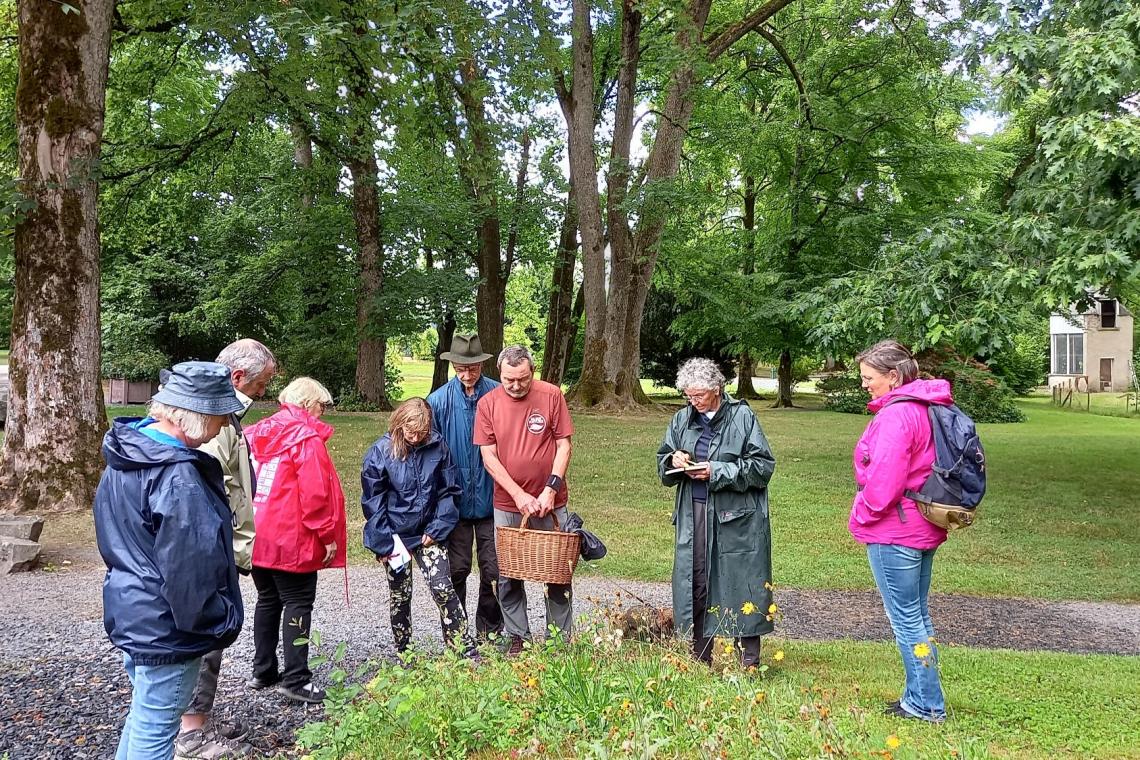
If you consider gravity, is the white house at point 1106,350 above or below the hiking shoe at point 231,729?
above

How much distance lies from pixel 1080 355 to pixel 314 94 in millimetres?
42611

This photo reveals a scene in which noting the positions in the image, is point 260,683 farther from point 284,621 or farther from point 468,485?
point 468,485

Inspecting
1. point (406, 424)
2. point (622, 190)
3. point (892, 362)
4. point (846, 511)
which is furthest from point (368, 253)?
point (892, 362)

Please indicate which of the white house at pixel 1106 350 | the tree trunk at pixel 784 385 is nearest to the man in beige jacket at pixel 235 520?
the tree trunk at pixel 784 385

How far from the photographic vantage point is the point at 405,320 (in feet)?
70.2

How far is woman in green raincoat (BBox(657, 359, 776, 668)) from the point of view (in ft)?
14.9

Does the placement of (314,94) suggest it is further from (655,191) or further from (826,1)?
(826,1)

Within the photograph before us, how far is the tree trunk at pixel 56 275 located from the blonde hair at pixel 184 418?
23.9 ft

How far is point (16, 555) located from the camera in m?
7.46

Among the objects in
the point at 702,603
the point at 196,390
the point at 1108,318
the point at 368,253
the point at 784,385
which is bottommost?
the point at 702,603

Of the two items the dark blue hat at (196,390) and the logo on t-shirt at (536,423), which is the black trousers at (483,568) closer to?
the logo on t-shirt at (536,423)

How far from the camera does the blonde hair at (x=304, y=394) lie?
15.0ft

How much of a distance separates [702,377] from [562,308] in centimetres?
2355

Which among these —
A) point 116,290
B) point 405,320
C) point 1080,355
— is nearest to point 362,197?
point 405,320
